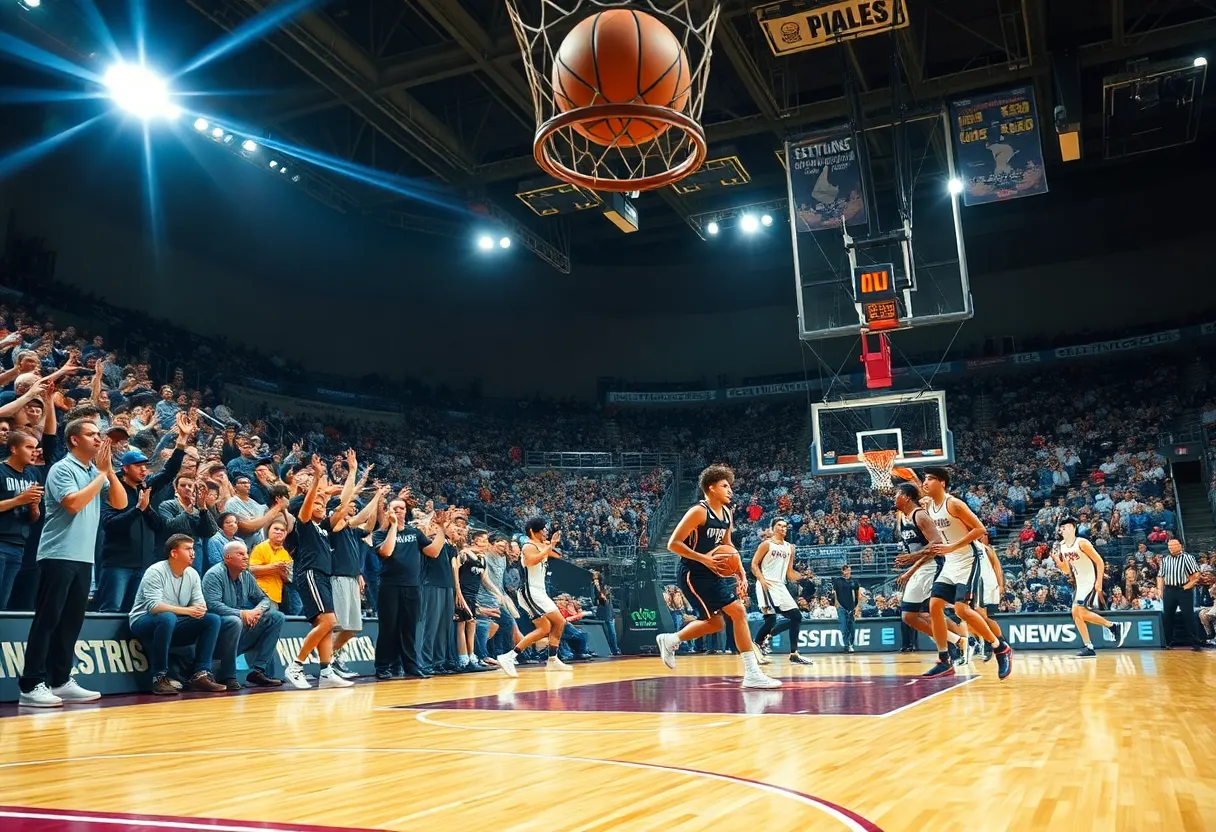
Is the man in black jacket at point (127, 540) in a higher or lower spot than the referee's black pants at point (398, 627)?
higher

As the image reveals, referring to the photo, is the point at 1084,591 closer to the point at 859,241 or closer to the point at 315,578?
the point at 859,241

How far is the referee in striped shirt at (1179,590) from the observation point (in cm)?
1474

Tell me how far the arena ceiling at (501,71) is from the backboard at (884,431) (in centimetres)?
508

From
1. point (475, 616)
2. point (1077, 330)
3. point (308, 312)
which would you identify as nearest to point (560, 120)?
point (475, 616)

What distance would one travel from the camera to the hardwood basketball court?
2.51 metres

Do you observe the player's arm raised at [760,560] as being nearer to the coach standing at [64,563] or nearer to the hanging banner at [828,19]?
the coach standing at [64,563]

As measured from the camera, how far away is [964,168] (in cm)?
1523

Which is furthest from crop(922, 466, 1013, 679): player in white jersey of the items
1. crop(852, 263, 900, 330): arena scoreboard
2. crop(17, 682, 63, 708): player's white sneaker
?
crop(852, 263, 900, 330): arena scoreboard

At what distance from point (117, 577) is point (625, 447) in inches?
875

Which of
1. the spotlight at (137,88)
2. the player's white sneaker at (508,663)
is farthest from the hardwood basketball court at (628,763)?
the spotlight at (137,88)

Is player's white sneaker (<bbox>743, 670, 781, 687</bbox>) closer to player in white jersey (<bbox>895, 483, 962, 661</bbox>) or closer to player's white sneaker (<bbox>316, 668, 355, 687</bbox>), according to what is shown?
player in white jersey (<bbox>895, 483, 962, 661</bbox>)

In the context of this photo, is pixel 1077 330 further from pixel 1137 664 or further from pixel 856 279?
pixel 1137 664

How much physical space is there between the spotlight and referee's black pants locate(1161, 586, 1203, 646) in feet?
61.7

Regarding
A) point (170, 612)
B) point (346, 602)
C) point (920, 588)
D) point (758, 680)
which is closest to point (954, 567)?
point (920, 588)
